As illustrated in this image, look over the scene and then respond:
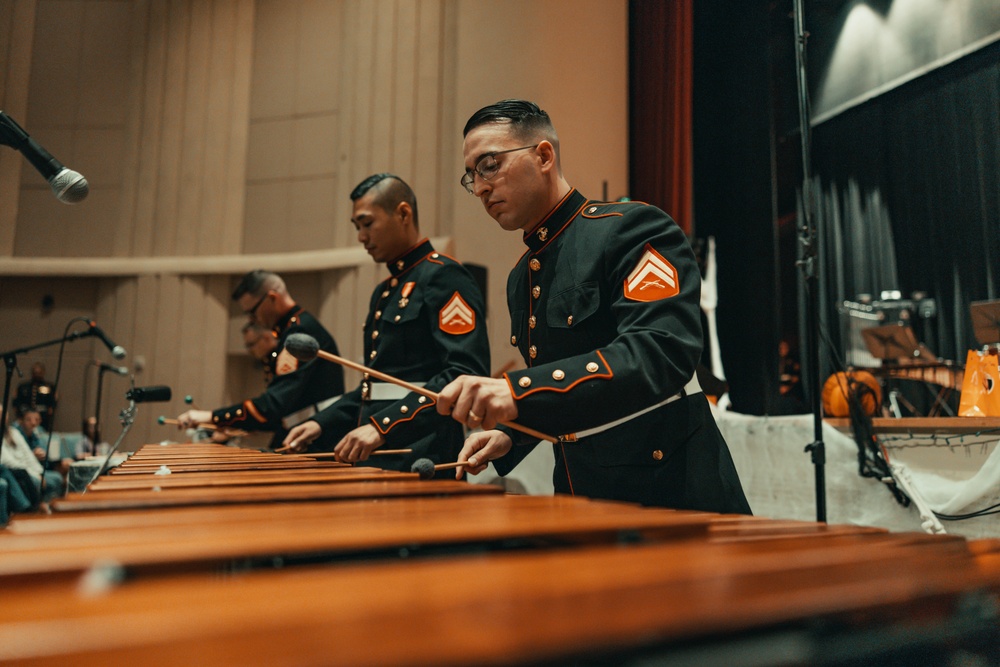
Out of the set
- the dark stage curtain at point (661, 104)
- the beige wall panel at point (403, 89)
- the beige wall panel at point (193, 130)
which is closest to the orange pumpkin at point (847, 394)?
the dark stage curtain at point (661, 104)

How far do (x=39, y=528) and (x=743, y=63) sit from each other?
4.80m

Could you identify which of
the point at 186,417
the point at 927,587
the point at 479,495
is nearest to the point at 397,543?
the point at 927,587

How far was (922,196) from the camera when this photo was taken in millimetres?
8570

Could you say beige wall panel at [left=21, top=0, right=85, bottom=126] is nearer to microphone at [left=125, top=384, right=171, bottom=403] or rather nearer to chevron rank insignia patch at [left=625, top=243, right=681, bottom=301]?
microphone at [left=125, top=384, right=171, bottom=403]

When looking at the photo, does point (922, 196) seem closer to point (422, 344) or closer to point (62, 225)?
point (422, 344)

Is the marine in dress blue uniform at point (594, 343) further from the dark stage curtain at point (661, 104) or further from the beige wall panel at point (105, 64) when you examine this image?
the beige wall panel at point (105, 64)

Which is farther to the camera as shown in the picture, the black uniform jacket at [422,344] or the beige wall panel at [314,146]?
the beige wall panel at [314,146]

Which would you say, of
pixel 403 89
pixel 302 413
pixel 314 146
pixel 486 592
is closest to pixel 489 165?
pixel 486 592

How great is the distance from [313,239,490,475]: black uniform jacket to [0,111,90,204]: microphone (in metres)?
1.01

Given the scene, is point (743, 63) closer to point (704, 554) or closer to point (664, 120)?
point (664, 120)

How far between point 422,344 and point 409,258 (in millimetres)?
392

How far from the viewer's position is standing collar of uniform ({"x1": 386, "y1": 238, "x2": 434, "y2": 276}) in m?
2.72

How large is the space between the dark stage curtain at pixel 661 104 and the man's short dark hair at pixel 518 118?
3.59 metres

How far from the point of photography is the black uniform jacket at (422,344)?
233 centimetres
